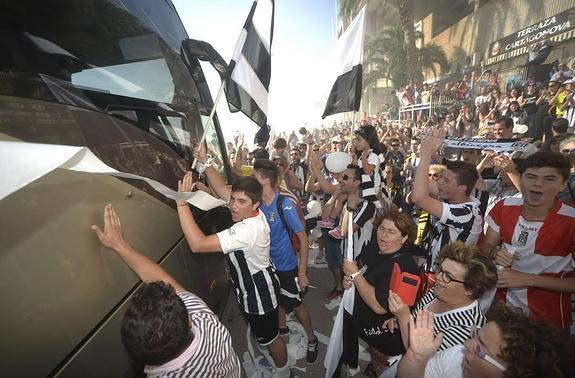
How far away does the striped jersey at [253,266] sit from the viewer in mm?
2223

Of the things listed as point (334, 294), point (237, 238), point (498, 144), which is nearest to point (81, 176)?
point (237, 238)

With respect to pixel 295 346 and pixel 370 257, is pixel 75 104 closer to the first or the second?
pixel 370 257

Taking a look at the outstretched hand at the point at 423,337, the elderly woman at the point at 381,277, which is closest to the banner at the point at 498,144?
the elderly woman at the point at 381,277

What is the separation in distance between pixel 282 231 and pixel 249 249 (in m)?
0.75

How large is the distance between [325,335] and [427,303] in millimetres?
1667

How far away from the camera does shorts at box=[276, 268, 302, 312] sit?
9.96 ft

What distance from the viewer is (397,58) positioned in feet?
89.7

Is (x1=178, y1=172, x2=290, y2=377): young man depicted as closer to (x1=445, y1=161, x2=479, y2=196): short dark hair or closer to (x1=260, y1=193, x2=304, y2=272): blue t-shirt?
(x1=260, y1=193, x2=304, y2=272): blue t-shirt

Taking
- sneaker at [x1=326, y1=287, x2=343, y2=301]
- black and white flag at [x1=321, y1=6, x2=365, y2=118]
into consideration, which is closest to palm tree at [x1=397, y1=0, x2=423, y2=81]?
black and white flag at [x1=321, y1=6, x2=365, y2=118]

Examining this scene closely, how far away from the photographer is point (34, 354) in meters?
1.16

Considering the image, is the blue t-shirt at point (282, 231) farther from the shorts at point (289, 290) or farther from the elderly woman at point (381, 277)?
the elderly woman at point (381, 277)

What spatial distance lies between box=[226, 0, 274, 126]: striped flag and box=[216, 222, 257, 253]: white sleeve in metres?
1.19

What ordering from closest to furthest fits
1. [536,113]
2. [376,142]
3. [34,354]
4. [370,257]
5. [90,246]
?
[34,354] → [90,246] → [370,257] → [376,142] → [536,113]

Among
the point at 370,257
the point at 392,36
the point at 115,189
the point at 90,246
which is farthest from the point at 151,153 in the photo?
the point at 392,36
